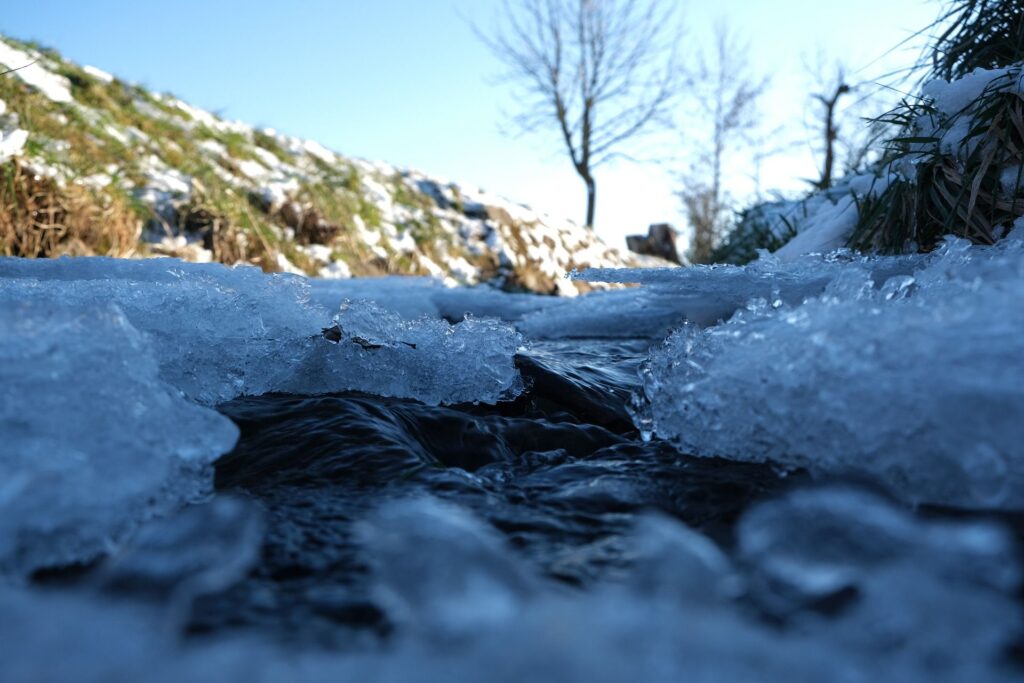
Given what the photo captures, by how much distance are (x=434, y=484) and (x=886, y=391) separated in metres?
0.61

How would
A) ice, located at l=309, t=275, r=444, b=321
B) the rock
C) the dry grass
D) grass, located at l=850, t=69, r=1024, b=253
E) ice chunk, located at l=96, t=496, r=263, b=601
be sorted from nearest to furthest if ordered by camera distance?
ice chunk, located at l=96, t=496, r=263, b=601 → grass, located at l=850, t=69, r=1024, b=253 → ice, located at l=309, t=275, r=444, b=321 → the dry grass → the rock

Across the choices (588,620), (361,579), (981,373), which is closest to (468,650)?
(588,620)

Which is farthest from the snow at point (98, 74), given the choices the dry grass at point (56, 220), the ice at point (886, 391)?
the ice at point (886, 391)

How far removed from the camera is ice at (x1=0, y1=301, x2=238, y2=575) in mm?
717

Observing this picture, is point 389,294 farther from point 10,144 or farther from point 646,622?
point 646,622

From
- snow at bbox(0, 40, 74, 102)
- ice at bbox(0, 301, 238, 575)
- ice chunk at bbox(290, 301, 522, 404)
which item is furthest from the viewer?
snow at bbox(0, 40, 74, 102)

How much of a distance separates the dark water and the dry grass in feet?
11.9

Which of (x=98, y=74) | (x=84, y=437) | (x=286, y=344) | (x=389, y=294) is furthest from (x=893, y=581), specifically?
(x=98, y=74)

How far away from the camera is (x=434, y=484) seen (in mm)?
998

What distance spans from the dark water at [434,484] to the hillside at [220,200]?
10.1ft

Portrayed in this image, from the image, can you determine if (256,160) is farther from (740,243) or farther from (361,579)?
(361,579)

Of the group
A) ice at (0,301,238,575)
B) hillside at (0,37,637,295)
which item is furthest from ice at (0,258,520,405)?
hillside at (0,37,637,295)

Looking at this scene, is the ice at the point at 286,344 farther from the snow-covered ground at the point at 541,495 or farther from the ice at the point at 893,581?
the ice at the point at 893,581

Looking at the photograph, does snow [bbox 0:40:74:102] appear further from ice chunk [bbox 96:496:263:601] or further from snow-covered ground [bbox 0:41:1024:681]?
ice chunk [bbox 96:496:263:601]
